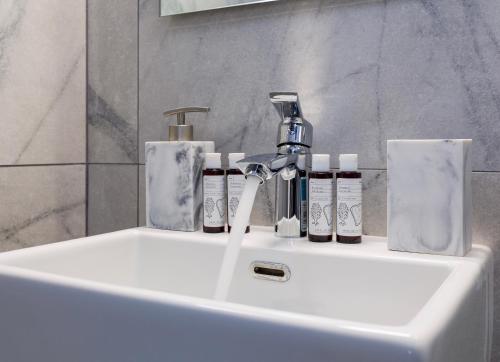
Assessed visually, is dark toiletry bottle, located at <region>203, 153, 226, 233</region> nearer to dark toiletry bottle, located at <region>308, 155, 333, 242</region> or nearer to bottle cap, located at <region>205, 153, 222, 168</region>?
bottle cap, located at <region>205, 153, 222, 168</region>

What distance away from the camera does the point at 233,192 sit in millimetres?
838

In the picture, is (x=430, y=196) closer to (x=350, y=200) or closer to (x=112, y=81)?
(x=350, y=200)

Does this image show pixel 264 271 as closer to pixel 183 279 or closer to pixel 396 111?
pixel 183 279

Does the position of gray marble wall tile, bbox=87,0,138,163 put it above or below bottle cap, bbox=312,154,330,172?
above

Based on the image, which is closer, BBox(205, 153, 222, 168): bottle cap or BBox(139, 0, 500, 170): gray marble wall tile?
BBox(139, 0, 500, 170): gray marble wall tile

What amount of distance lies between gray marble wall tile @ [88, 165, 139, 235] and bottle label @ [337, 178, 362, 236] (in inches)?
18.4

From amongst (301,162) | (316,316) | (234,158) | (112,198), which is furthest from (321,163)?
(112,198)

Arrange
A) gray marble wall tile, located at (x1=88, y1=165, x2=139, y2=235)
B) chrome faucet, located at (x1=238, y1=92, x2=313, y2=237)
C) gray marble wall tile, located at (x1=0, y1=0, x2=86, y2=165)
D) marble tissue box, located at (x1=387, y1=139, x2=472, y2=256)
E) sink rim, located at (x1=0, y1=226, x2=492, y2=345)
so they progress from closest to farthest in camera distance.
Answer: sink rim, located at (x1=0, y1=226, x2=492, y2=345)
marble tissue box, located at (x1=387, y1=139, x2=472, y2=256)
chrome faucet, located at (x1=238, y1=92, x2=313, y2=237)
gray marble wall tile, located at (x1=0, y1=0, x2=86, y2=165)
gray marble wall tile, located at (x1=88, y1=165, x2=139, y2=235)

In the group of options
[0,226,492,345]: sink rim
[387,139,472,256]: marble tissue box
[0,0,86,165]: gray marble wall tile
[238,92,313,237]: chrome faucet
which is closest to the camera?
[0,226,492,345]: sink rim

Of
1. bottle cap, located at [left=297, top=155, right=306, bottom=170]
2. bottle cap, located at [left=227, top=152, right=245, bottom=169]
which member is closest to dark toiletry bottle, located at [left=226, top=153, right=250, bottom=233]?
bottle cap, located at [left=227, top=152, right=245, bottom=169]

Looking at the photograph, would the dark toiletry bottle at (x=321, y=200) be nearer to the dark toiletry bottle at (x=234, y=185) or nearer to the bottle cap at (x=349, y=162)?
the bottle cap at (x=349, y=162)

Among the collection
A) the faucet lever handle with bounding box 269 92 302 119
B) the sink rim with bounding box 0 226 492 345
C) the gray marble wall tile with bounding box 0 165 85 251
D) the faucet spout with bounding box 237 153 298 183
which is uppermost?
the faucet lever handle with bounding box 269 92 302 119

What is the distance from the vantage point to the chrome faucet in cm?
75

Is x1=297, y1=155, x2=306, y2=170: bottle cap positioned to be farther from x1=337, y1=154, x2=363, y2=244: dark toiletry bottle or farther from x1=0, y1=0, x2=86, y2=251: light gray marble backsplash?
x1=0, y1=0, x2=86, y2=251: light gray marble backsplash
